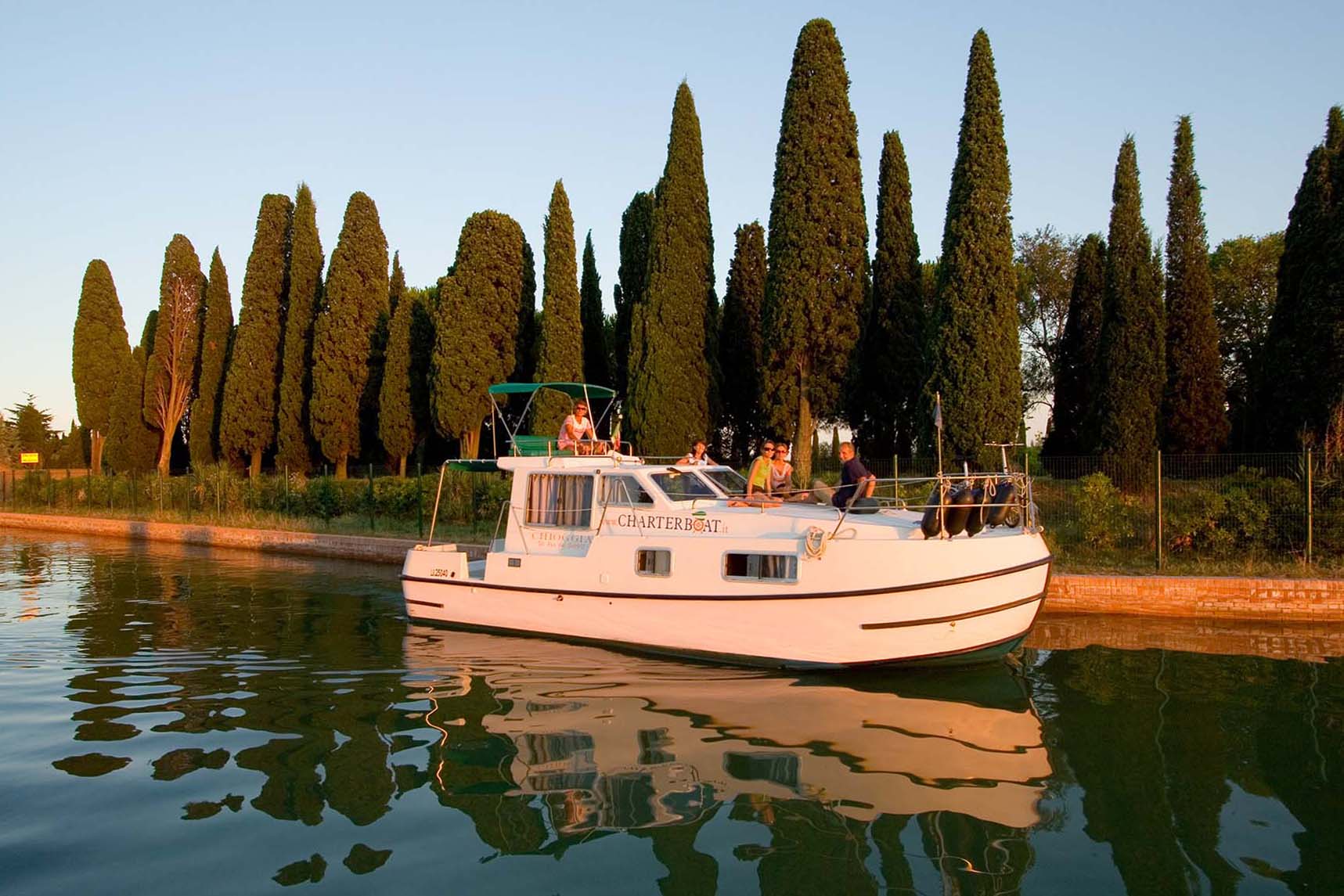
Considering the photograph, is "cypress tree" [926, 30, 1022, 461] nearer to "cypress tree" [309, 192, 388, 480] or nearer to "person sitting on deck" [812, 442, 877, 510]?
"person sitting on deck" [812, 442, 877, 510]

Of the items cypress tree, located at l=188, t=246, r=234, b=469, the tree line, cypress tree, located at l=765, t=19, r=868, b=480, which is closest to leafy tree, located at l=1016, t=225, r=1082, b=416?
the tree line

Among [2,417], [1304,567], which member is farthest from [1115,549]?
[2,417]

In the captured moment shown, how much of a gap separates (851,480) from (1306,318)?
14363 mm

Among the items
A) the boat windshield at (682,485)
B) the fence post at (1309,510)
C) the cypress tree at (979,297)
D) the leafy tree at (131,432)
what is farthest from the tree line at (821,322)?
the boat windshield at (682,485)

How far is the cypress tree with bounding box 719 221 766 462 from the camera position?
96.0ft

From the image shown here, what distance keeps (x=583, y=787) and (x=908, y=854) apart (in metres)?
2.34

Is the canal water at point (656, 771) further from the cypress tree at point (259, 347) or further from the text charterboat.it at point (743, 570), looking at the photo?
the cypress tree at point (259, 347)

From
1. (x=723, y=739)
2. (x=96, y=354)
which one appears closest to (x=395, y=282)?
(x=96, y=354)

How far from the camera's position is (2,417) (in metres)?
57.2

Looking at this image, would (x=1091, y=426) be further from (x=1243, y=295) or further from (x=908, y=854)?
(x=908, y=854)

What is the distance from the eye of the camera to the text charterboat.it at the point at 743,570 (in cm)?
962

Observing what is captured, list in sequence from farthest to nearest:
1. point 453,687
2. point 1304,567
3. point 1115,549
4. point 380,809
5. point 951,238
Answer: point 951,238
point 1115,549
point 1304,567
point 453,687
point 380,809

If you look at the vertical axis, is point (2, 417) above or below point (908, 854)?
above

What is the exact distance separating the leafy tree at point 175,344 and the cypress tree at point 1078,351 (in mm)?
34280
